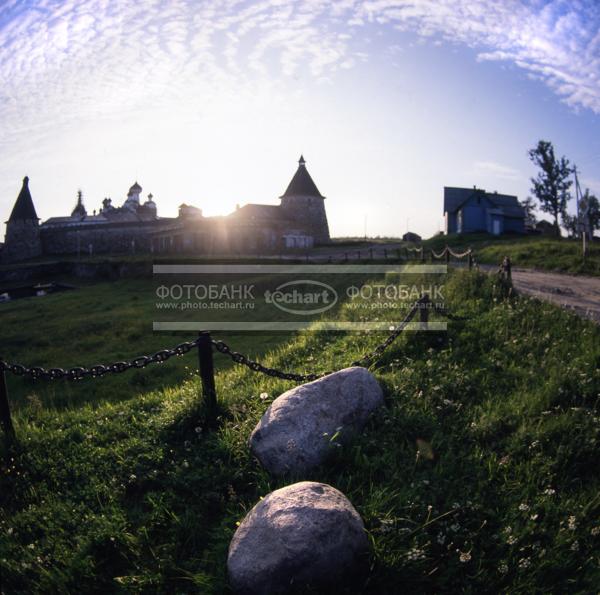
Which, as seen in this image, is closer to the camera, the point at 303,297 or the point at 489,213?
the point at 303,297

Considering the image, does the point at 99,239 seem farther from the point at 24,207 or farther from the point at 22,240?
the point at 24,207

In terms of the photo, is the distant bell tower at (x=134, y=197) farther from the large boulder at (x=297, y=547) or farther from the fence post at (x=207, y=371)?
the large boulder at (x=297, y=547)

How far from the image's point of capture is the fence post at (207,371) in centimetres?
535

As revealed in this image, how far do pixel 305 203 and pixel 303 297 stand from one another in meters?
32.7

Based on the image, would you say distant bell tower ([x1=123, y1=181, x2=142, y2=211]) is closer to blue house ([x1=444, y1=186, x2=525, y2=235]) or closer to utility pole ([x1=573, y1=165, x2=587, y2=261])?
blue house ([x1=444, y1=186, x2=525, y2=235])

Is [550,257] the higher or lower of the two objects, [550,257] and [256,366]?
the higher

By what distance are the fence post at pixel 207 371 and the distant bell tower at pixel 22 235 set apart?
200 feet

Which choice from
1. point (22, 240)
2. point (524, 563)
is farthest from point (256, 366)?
point (22, 240)

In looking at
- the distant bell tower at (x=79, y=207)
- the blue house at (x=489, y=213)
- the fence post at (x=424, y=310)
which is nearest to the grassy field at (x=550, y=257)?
the fence post at (x=424, y=310)

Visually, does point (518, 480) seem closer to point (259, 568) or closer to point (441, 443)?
point (441, 443)

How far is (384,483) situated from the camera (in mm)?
3932

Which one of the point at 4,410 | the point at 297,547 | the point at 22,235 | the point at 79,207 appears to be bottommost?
the point at 297,547

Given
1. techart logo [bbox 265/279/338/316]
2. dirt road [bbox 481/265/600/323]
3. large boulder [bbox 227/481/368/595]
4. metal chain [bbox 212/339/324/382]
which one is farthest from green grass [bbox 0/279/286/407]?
dirt road [bbox 481/265/600/323]

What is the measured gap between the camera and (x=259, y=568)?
9.55 feet
